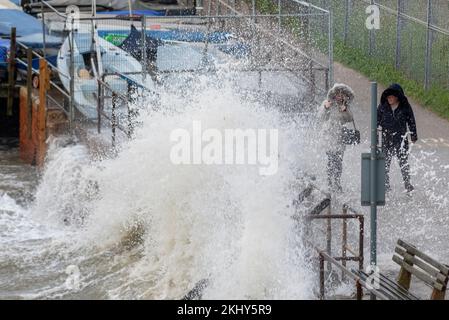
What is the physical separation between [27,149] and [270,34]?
516 centimetres

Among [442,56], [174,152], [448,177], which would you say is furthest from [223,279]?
[442,56]

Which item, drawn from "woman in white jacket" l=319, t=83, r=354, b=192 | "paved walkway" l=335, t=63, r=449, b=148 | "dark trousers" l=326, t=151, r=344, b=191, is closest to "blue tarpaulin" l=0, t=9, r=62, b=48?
"paved walkway" l=335, t=63, r=449, b=148

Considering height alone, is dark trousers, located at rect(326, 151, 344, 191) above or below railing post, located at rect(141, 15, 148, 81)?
below

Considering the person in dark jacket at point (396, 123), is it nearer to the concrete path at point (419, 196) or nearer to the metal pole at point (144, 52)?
the concrete path at point (419, 196)

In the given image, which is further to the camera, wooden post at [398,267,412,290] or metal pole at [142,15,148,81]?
metal pole at [142,15,148,81]

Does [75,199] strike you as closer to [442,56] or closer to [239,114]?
[239,114]

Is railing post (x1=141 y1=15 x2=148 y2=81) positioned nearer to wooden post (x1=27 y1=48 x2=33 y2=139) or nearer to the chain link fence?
wooden post (x1=27 y1=48 x2=33 y2=139)

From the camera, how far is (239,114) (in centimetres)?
1658

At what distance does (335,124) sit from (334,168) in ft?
1.93

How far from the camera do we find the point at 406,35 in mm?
25484

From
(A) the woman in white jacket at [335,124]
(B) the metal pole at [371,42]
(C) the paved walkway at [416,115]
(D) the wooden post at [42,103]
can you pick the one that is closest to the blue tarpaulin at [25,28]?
(D) the wooden post at [42,103]

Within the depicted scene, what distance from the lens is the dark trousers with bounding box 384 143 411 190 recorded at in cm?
1764

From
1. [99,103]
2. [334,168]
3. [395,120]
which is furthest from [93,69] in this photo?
[395,120]

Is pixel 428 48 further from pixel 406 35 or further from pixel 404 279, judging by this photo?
pixel 404 279
